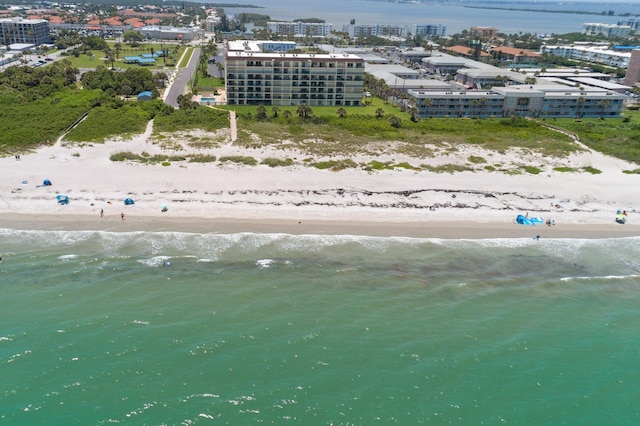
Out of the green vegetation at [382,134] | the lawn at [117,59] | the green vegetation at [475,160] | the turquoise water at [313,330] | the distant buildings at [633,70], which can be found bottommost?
the turquoise water at [313,330]

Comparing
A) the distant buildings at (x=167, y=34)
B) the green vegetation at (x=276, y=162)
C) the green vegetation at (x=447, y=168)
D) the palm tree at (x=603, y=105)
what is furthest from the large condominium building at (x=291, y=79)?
the distant buildings at (x=167, y=34)

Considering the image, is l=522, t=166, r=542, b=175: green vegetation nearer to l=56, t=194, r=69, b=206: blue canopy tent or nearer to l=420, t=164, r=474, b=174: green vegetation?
l=420, t=164, r=474, b=174: green vegetation

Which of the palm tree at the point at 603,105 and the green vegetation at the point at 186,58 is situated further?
the green vegetation at the point at 186,58

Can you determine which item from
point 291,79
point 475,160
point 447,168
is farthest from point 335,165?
point 291,79

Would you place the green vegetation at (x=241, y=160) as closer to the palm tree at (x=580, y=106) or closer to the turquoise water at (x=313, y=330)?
Answer: the turquoise water at (x=313, y=330)

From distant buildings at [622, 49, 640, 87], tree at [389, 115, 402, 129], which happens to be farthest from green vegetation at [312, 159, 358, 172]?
distant buildings at [622, 49, 640, 87]

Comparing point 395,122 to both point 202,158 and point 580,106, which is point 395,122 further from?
point 580,106
